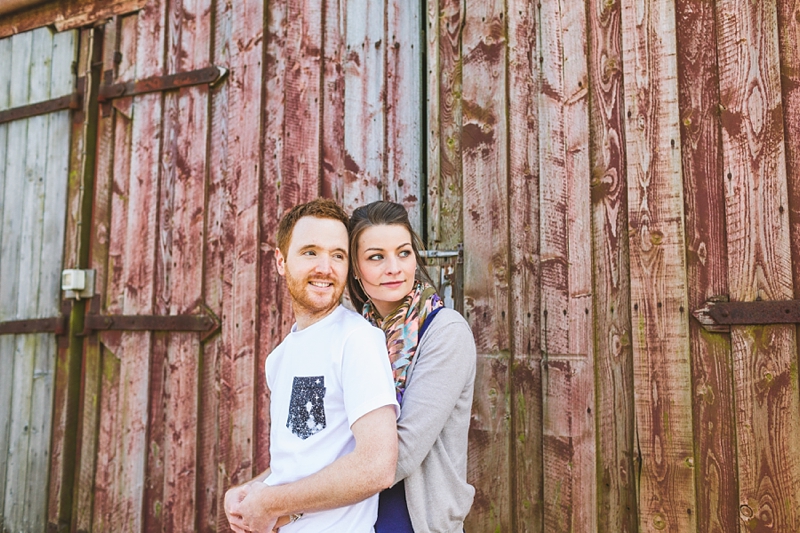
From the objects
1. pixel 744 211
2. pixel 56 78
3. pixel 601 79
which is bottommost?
pixel 744 211

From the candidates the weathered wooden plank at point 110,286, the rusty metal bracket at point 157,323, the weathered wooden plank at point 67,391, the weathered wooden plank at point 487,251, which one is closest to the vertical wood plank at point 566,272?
the weathered wooden plank at point 487,251

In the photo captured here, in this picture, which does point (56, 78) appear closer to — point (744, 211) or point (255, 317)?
point (255, 317)

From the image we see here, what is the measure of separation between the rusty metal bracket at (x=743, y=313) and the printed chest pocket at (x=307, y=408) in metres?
1.54

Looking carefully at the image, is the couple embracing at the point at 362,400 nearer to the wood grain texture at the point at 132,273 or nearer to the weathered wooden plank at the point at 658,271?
the weathered wooden plank at the point at 658,271

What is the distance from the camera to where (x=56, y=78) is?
3.90 m

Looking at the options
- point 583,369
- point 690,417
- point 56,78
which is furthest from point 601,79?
point 56,78

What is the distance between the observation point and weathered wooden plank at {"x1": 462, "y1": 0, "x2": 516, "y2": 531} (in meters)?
2.60

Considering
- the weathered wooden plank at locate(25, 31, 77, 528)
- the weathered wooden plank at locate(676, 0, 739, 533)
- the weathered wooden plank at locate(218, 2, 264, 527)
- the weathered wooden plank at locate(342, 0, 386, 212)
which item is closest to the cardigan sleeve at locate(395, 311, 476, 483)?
the weathered wooden plank at locate(676, 0, 739, 533)

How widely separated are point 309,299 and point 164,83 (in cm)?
240

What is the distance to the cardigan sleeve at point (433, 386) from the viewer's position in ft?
5.17

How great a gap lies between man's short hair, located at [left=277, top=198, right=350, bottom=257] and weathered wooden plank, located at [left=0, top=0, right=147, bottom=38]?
8.69ft

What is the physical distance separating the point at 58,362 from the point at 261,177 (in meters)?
1.76

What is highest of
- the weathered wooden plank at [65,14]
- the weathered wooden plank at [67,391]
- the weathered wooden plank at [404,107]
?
the weathered wooden plank at [65,14]

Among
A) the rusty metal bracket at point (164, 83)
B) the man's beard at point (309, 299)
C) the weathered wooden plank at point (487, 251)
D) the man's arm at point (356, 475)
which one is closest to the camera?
the man's arm at point (356, 475)
